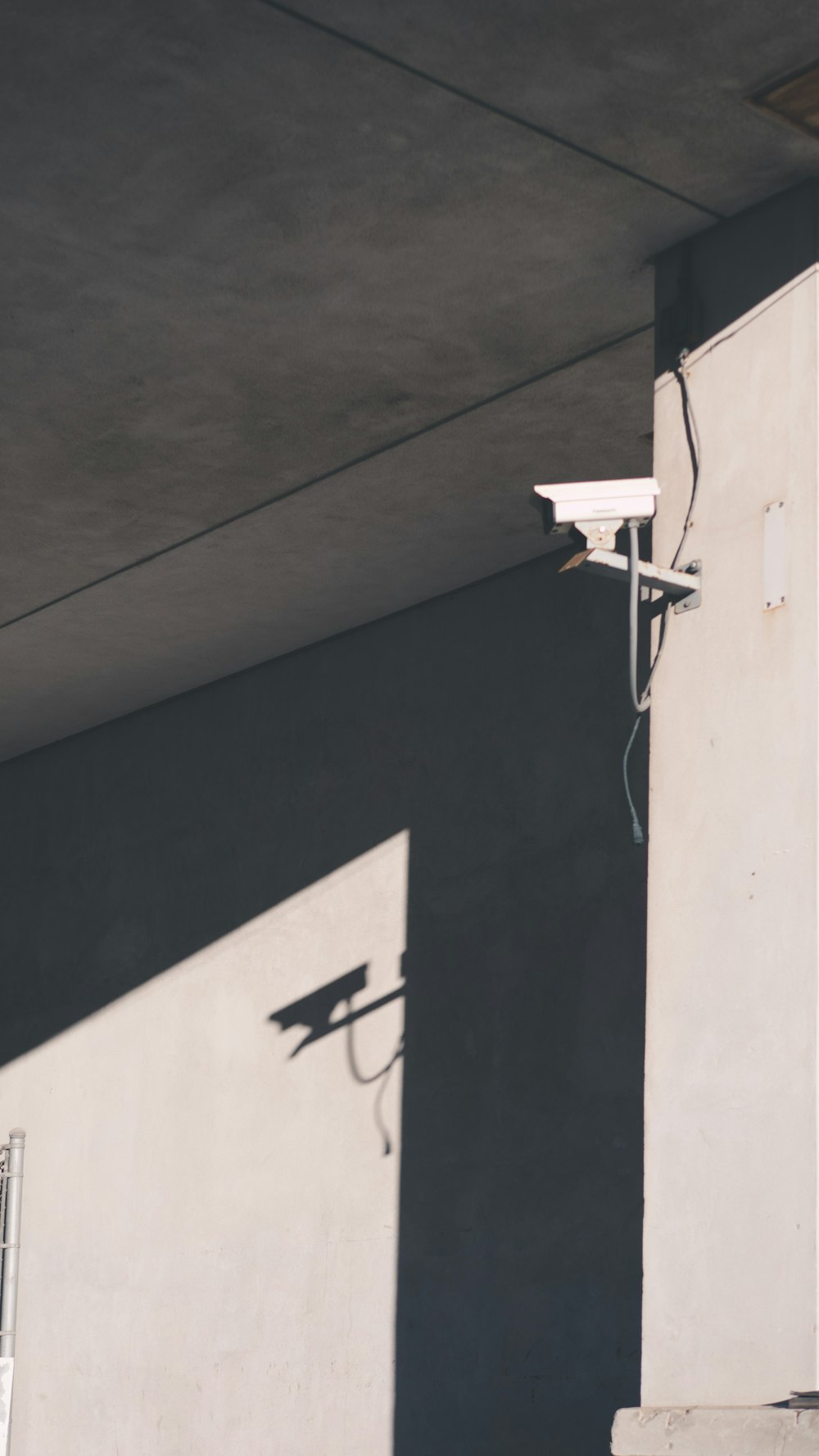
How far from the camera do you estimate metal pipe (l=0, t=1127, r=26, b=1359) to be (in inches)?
349

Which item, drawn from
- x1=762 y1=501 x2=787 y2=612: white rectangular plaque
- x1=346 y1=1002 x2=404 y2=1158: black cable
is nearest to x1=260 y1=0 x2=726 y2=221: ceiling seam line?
x1=762 y1=501 x2=787 y2=612: white rectangular plaque

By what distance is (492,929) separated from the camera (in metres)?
7.02

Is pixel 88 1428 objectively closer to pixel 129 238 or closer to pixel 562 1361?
pixel 562 1361

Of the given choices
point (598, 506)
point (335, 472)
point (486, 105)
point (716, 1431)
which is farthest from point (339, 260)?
point (716, 1431)

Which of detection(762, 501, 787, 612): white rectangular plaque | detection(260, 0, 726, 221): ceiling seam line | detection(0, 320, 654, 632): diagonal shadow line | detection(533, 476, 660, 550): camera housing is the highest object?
detection(0, 320, 654, 632): diagonal shadow line

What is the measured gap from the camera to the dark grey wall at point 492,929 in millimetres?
6363

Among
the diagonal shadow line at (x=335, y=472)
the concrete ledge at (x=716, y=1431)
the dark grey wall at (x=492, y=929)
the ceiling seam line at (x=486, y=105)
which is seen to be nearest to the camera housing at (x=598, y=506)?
the ceiling seam line at (x=486, y=105)

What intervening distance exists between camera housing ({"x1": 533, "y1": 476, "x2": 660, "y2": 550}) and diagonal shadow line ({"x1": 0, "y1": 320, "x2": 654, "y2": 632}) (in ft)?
4.22

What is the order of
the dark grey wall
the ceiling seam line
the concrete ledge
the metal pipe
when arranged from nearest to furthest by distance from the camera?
the concrete ledge
the ceiling seam line
the dark grey wall
the metal pipe

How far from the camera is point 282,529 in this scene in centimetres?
673

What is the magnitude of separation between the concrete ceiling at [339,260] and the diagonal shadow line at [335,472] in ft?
0.04

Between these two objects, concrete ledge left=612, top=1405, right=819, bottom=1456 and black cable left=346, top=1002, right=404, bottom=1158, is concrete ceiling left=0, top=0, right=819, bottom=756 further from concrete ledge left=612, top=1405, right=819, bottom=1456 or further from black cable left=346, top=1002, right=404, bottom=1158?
concrete ledge left=612, top=1405, right=819, bottom=1456

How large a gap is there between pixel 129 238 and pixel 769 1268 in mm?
3031

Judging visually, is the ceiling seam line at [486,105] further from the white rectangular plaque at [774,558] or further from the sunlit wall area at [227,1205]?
the sunlit wall area at [227,1205]
